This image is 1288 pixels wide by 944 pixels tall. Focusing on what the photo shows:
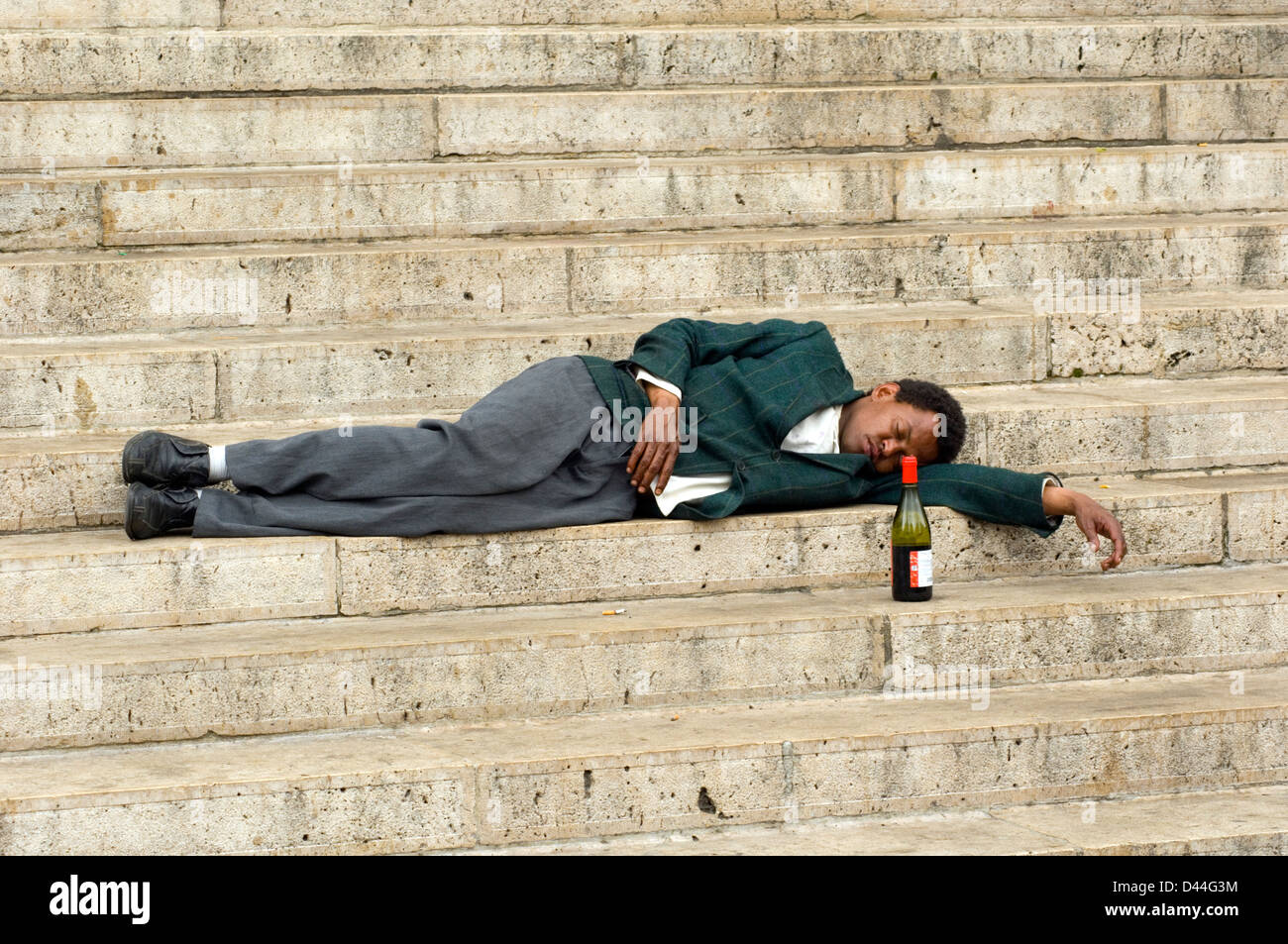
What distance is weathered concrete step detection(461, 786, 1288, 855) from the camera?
3.47 meters

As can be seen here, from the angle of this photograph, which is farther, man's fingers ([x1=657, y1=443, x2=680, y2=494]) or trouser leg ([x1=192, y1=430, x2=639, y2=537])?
man's fingers ([x1=657, y1=443, x2=680, y2=494])

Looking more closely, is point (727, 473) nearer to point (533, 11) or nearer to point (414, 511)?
point (414, 511)

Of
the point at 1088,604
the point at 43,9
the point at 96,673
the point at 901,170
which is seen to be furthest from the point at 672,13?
the point at 96,673

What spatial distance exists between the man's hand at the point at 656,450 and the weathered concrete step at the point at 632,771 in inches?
28.6

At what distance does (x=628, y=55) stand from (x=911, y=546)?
290 centimetres

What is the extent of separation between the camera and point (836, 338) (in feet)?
16.5

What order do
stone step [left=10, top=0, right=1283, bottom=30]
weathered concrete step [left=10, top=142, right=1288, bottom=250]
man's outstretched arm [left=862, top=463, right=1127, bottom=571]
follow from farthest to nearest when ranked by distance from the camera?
1. stone step [left=10, top=0, right=1283, bottom=30]
2. weathered concrete step [left=10, top=142, right=1288, bottom=250]
3. man's outstretched arm [left=862, top=463, right=1127, bottom=571]

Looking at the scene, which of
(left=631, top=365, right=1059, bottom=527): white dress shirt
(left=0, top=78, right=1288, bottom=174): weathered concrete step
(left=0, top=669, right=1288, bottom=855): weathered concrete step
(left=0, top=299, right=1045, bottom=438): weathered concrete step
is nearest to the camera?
(left=0, top=669, right=1288, bottom=855): weathered concrete step

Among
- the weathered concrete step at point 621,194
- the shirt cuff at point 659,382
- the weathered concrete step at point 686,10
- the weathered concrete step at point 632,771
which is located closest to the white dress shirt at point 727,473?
the shirt cuff at point 659,382

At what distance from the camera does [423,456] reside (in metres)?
4.20

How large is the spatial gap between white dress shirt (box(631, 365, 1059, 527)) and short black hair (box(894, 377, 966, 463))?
9.3 inches

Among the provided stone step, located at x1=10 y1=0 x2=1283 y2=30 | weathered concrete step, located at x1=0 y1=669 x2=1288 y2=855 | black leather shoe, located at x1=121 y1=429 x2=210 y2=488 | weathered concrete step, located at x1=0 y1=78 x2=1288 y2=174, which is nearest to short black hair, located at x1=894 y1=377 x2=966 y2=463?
weathered concrete step, located at x1=0 y1=669 x2=1288 y2=855
